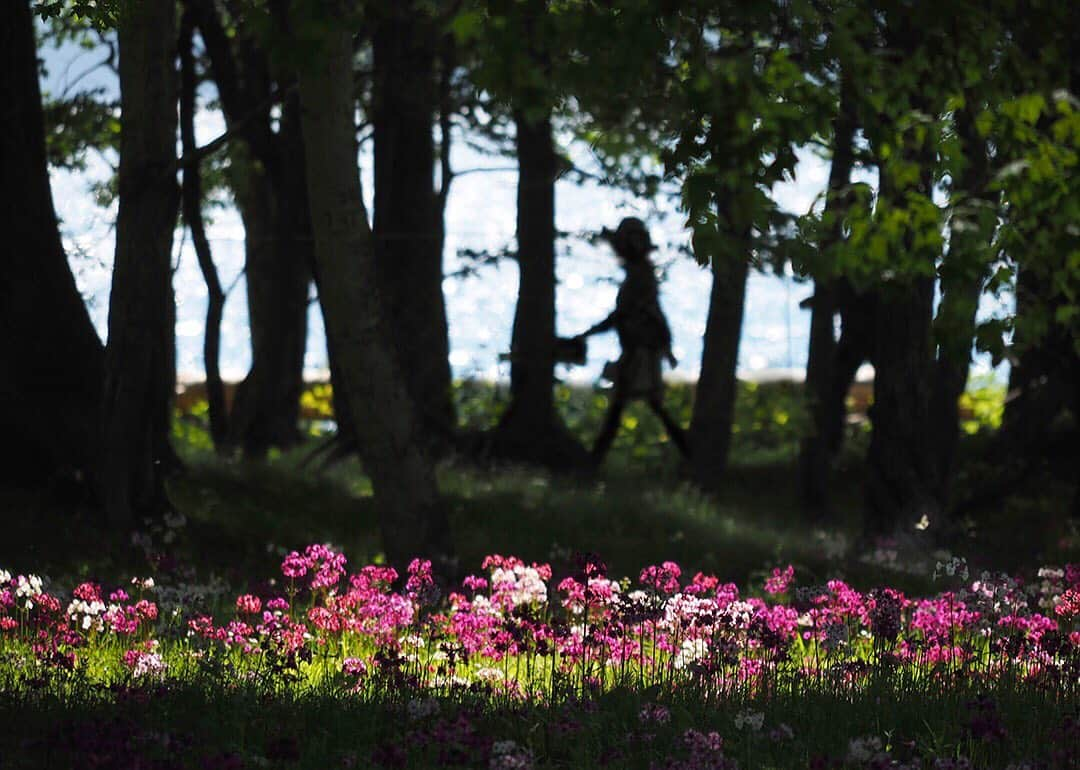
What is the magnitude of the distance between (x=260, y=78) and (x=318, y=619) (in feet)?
40.0

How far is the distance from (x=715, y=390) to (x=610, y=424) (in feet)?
8.15

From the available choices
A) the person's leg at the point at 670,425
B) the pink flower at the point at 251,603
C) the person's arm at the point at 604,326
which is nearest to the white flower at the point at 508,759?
the pink flower at the point at 251,603

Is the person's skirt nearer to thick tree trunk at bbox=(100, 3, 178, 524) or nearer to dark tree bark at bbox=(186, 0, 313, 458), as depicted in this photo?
dark tree bark at bbox=(186, 0, 313, 458)

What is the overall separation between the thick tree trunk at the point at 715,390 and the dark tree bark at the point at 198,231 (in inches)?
237

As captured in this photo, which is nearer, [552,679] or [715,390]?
[552,679]

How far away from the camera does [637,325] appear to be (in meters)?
15.2

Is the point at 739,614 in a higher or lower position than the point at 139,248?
lower

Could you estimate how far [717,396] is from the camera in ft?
59.6

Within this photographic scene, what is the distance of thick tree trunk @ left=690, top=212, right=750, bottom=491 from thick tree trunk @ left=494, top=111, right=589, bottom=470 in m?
1.75

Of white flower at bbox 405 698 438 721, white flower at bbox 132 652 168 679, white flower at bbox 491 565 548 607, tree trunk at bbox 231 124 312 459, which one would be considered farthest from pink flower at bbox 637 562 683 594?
tree trunk at bbox 231 124 312 459

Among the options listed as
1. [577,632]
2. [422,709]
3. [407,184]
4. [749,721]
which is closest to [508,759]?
[422,709]

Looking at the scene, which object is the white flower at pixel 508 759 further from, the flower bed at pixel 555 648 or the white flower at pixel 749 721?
the white flower at pixel 749 721

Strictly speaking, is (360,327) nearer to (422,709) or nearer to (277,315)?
(422,709)

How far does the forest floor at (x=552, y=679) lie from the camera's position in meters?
5.75
